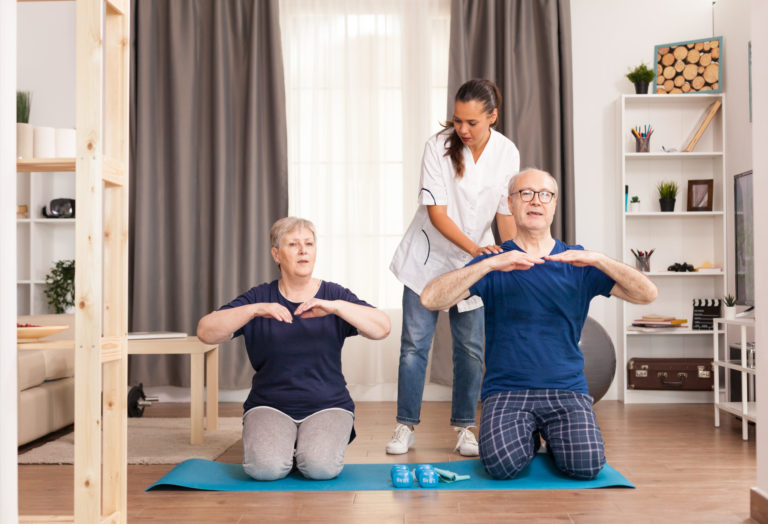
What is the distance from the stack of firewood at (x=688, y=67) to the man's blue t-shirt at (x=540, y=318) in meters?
2.52

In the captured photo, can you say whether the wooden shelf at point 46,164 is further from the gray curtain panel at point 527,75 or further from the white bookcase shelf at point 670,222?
the white bookcase shelf at point 670,222

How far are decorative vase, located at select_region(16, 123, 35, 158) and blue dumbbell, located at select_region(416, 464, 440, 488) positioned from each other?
155cm

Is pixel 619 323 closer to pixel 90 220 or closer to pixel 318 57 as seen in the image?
pixel 318 57

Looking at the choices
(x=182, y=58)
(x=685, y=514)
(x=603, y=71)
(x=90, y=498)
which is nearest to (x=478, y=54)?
(x=603, y=71)

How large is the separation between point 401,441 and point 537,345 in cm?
83

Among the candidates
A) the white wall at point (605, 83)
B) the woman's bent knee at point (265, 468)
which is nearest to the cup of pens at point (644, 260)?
the white wall at point (605, 83)

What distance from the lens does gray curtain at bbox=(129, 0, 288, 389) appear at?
4.70 meters

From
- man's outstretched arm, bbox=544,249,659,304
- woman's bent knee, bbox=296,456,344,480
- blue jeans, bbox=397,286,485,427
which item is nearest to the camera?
man's outstretched arm, bbox=544,249,659,304

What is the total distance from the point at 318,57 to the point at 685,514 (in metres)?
3.51

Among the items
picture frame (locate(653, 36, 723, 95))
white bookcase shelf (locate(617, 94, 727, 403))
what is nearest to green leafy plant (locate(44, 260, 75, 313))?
white bookcase shelf (locate(617, 94, 727, 403))

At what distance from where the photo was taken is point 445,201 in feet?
10.5

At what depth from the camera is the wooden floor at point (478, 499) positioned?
2.25 metres

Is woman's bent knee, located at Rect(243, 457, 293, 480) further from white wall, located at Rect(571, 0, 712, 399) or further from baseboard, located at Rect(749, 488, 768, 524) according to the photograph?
white wall, located at Rect(571, 0, 712, 399)
